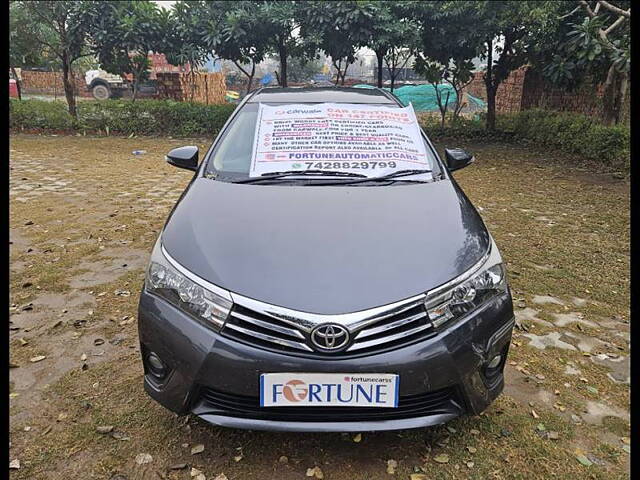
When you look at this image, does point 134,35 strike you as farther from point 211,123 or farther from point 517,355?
point 517,355

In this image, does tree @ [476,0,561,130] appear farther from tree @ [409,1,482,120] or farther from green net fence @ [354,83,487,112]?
green net fence @ [354,83,487,112]

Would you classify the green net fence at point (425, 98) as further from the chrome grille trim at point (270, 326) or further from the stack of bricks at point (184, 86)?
the chrome grille trim at point (270, 326)

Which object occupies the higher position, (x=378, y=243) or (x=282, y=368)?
(x=378, y=243)

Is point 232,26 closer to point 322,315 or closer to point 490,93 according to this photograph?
point 490,93

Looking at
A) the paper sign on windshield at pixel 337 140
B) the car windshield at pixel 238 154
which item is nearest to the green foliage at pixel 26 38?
the car windshield at pixel 238 154

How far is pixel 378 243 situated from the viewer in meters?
1.94

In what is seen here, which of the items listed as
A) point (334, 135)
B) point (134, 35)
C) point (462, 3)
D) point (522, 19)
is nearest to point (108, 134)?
point (134, 35)

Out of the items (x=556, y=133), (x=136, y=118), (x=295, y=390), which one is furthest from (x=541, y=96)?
(x=295, y=390)

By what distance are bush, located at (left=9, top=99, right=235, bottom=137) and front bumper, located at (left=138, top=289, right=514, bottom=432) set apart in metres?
10.5

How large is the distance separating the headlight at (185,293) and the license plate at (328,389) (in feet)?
0.90

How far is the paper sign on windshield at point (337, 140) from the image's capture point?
102 inches

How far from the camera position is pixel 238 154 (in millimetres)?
2785

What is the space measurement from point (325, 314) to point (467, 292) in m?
0.57

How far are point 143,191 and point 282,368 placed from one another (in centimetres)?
540
